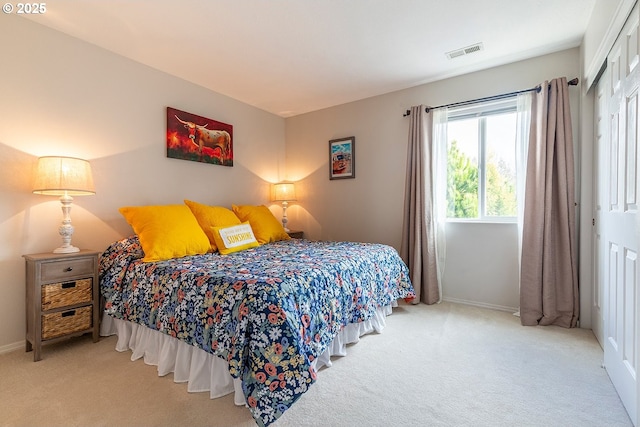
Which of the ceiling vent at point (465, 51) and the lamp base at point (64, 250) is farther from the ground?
the ceiling vent at point (465, 51)

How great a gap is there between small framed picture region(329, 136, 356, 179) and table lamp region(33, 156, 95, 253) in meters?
2.60

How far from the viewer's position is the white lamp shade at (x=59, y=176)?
Answer: 207 cm

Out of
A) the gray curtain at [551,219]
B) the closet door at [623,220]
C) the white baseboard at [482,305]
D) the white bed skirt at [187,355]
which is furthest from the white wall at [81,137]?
the closet door at [623,220]

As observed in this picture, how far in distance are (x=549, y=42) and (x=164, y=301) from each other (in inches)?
141

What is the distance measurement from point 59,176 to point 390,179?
3.03 m

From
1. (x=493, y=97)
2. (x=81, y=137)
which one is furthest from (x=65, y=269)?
(x=493, y=97)

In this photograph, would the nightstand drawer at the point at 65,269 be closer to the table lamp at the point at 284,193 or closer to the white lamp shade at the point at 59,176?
the white lamp shade at the point at 59,176

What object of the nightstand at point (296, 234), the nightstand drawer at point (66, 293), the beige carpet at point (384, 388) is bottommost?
the beige carpet at point (384, 388)

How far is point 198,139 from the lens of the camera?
3322 millimetres

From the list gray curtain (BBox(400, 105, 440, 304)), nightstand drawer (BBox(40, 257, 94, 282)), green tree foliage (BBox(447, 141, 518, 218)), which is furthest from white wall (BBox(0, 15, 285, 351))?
green tree foliage (BBox(447, 141, 518, 218))

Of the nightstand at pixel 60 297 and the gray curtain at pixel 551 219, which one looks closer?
the nightstand at pixel 60 297

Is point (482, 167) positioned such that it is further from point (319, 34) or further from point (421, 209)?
point (319, 34)

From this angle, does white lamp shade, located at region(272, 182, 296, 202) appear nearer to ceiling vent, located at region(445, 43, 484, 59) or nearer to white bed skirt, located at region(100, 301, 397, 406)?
white bed skirt, located at region(100, 301, 397, 406)

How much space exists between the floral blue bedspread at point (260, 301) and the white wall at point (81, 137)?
489 millimetres
